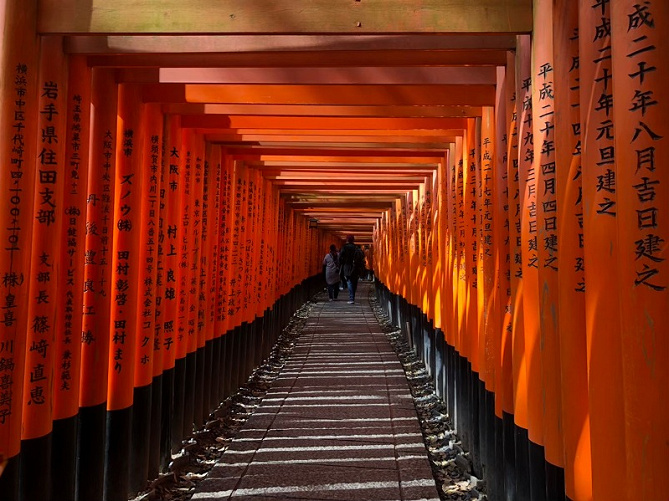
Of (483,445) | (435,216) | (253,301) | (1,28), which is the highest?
(1,28)

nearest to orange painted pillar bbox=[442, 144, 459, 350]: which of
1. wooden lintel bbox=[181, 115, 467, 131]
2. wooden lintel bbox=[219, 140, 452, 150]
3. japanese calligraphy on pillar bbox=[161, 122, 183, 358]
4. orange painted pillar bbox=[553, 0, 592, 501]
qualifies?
wooden lintel bbox=[219, 140, 452, 150]

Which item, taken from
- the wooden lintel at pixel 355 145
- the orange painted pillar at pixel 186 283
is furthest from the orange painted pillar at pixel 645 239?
the wooden lintel at pixel 355 145

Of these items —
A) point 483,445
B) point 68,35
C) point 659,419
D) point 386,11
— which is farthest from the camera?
point 483,445

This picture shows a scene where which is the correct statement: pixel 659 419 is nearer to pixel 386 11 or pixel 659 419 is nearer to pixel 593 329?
pixel 593 329

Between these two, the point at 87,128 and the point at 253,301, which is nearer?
the point at 87,128

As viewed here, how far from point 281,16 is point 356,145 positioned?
2.64 meters

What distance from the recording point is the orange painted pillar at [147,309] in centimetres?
323

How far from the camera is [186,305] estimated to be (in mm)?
4129

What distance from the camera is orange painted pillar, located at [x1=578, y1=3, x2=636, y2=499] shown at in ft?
4.77

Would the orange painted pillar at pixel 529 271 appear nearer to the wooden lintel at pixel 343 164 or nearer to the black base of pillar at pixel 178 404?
the black base of pillar at pixel 178 404

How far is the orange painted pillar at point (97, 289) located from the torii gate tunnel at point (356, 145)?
0.01m

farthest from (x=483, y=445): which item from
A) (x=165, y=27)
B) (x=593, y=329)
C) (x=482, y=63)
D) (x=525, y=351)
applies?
(x=165, y=27)

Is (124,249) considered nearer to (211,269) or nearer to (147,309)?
(147,309)

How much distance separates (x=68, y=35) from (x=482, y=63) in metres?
2.17
